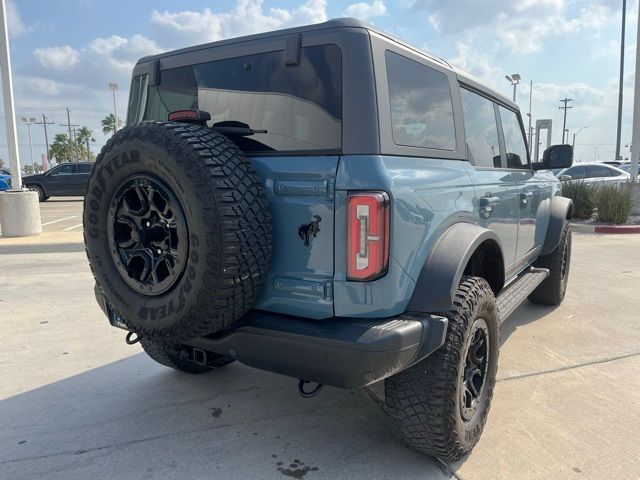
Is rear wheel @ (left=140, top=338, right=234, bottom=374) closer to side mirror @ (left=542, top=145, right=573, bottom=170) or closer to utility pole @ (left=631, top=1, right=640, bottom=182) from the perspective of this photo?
side mirror @ (left=542, top=145, right=573, bottom=170)

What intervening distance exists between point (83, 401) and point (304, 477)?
1.63m

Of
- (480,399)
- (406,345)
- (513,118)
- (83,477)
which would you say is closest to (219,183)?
(406,345)

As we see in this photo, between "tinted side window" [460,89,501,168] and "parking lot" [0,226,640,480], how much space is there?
1505 millimetres

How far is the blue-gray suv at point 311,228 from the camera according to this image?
198cm

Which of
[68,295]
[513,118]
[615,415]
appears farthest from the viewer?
[68,295]

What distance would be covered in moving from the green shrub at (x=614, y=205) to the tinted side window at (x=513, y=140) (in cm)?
768

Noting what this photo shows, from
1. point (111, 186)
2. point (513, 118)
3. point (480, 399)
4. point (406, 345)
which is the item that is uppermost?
point (513, 118)

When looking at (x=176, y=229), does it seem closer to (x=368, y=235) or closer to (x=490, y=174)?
(x=368, y=235)

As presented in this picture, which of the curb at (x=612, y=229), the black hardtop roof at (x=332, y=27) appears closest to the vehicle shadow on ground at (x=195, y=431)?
the black hardtop roof at (x=332, y=27)

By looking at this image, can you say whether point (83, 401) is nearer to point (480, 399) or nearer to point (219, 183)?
point (219, 183)

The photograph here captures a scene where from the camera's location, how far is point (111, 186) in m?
2.24

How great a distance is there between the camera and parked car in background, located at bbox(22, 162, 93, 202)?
1998cm

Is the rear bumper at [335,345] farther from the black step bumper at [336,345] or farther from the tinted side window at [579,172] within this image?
the tinted side window at [579,172]

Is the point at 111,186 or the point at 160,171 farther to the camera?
the point at 111,186
